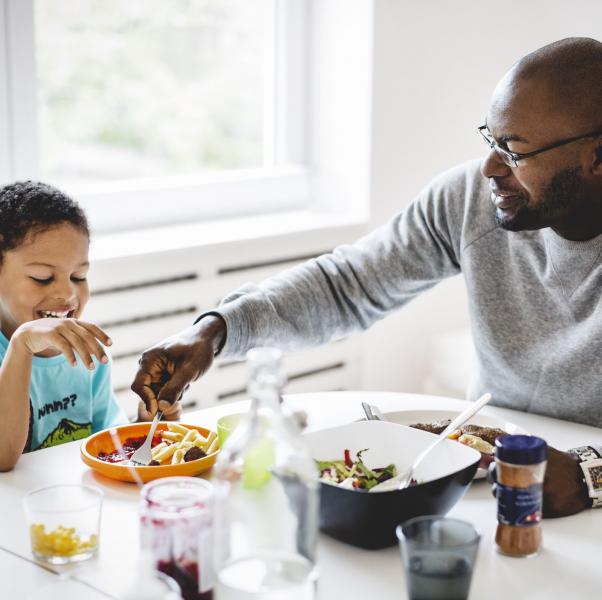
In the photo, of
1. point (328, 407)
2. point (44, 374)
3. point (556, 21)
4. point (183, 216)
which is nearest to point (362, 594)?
point (328, 407)

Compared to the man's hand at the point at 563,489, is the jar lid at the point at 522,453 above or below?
above

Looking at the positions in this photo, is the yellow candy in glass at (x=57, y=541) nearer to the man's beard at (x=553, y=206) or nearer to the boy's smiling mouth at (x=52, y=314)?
the boy's smiling mouth at (x=52, y=314)

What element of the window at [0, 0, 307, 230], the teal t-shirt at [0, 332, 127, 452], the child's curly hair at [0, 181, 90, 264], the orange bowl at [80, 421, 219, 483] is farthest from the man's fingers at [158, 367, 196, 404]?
the window at [0, 0, 307, 230]

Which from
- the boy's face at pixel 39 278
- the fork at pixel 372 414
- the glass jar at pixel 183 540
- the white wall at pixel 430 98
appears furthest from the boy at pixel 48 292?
the white wall at pixel 430 98

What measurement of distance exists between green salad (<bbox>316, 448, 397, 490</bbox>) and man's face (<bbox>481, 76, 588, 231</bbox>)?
64 cm

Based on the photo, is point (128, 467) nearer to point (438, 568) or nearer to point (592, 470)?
point (438, 568)

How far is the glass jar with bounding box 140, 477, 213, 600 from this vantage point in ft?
3.33

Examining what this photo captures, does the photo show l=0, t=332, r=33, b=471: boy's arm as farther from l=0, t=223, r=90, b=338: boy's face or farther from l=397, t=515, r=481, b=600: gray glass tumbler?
l=397, t=515, r=481, b=600: gray glass tumbler

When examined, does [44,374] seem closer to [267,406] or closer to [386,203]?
[267,406]

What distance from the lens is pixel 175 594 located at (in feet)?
3.00

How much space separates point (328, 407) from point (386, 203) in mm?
1635

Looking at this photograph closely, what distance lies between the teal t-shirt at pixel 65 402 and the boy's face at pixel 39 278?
0.21ft

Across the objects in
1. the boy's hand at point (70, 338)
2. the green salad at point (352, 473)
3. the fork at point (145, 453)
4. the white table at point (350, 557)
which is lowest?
Result: the white table at point (350, 557)

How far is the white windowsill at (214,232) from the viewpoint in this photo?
2.67 m
